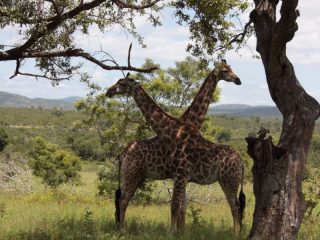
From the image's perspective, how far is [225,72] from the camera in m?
10.6

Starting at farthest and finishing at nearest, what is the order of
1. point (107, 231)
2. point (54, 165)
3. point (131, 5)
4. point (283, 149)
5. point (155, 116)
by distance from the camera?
point (54, 165) < point (155, 116) < point (131, 5) < point (107, 231) < point (283, 149)

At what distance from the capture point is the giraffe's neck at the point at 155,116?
995 centimetres

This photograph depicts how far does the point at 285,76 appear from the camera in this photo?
851 cm

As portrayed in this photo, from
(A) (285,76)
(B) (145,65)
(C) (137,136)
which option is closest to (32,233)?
(A) (285,76)

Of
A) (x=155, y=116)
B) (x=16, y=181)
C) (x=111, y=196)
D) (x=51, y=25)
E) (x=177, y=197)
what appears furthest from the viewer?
(x=16, y=181)

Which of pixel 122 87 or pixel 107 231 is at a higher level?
pixel 122 87

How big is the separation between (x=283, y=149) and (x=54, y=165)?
97.2ft

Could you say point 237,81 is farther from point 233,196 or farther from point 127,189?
point 127,189

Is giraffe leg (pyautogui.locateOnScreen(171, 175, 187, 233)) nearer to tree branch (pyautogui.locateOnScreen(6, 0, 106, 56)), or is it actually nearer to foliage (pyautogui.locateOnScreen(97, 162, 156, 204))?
tree branch (pyautogui.locateOnScreen(6, 0, 106, 56))

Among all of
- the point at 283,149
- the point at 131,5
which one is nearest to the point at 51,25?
the point at 131,5

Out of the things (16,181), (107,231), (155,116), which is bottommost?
(16,181)

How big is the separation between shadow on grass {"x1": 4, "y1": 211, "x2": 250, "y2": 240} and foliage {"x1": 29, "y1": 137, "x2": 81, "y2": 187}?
23.9m

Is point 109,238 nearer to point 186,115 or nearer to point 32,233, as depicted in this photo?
point 32,233

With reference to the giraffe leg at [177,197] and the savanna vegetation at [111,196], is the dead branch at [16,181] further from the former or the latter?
the giraffe leg at [177,197]
